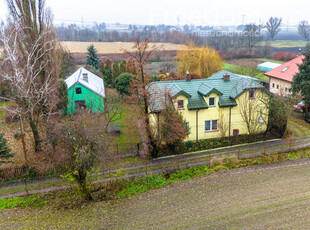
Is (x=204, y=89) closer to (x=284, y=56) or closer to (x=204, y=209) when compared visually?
(x=204, y=209)

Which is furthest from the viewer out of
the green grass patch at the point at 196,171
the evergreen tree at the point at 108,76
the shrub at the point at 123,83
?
the evergreen tree at the point at 108,76

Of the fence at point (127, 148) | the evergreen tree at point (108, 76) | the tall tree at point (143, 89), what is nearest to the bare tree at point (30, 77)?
the fence at point (127, 148)

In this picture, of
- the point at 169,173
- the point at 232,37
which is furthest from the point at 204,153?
the point at 232,37

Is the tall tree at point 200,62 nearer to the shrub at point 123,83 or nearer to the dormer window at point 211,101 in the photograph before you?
the shrub at point 123,83

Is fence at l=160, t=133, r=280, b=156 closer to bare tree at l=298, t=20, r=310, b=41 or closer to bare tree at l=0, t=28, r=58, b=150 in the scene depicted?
bare tree at l=0, t=28, r=58, b=150

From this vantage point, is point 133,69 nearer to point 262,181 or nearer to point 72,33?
point 262,181

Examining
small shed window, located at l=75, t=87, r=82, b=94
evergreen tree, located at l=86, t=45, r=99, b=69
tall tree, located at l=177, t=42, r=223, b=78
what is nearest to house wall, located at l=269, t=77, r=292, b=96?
tall tree, located at l=177, t=42, r=223, b=78
